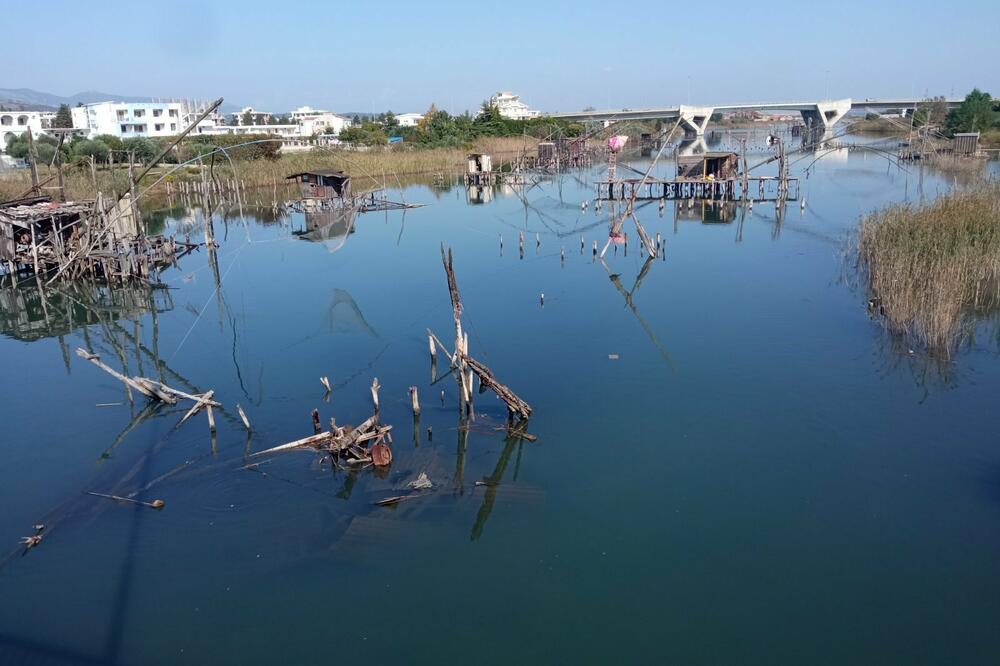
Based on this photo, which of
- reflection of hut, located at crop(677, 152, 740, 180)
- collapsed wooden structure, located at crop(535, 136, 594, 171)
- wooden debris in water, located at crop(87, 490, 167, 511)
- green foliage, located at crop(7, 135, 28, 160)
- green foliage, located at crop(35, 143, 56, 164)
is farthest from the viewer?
collapsed wooden structure, located at crop(535, 136, 594, 171)

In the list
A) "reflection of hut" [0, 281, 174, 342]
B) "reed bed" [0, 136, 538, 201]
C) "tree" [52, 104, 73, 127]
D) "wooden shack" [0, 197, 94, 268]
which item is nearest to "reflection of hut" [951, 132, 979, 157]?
"reed bed" [0, 136, 538, 201]

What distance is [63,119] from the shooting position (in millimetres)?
67500

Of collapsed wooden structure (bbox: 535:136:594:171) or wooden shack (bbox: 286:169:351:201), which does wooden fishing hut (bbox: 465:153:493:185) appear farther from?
wooden shack (bbox: 286:169:351:201)

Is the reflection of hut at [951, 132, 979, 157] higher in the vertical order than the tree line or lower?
lower

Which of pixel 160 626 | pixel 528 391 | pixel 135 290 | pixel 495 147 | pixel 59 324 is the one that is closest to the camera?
pixel 160 626

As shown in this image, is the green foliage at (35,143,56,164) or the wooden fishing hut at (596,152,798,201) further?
the green foliage at (35,143,56,164)

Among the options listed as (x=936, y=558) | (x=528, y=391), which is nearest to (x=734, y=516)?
(x=936, y=558)

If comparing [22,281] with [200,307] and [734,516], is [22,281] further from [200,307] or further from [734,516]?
[734,516]

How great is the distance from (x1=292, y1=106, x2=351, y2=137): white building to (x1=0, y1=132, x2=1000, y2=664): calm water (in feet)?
178

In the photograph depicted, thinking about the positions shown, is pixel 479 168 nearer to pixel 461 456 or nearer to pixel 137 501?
pixel 461 456

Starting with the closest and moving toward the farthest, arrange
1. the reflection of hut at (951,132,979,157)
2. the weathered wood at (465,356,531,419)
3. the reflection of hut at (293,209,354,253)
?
the weathered wood at (465,356,531,419) → the reflection of hut at (293,209,354,253) → the reflection of hut at (951,132,979,157)

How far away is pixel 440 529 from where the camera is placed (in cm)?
706

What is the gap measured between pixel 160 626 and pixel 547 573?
313 cm

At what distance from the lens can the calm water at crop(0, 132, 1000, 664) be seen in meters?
5.82
